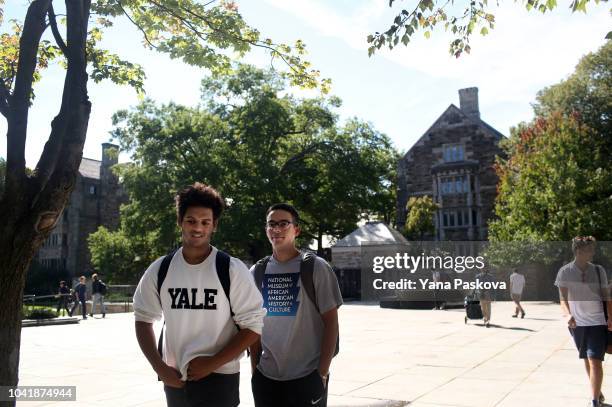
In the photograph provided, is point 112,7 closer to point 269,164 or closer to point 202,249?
point 202,249

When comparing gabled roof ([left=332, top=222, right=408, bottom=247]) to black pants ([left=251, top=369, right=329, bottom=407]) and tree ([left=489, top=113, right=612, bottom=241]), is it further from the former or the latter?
black pants ([left=251, top=369, right=329, bottom=407])

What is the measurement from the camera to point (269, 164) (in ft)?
107

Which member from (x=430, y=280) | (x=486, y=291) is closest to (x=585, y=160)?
(x=430, y=280)

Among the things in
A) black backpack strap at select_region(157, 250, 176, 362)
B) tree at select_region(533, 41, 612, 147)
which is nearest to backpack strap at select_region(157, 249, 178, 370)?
black backpack strap at select_region(157, 250, 176, 362)

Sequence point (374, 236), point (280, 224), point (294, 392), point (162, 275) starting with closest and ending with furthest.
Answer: point (162, 275)
point (294, 392)
point (280, 224)
point (374, 236)

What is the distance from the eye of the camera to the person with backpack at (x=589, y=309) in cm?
565

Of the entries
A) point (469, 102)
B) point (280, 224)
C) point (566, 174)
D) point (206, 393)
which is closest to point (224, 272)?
point (206, 393)

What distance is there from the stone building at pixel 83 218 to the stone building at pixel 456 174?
25.5 meters

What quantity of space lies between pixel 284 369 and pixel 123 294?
1159 inches

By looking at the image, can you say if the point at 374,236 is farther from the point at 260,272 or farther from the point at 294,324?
the point at 294,324

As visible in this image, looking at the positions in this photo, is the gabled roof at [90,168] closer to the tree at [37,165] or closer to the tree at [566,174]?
the tree at [566,174]

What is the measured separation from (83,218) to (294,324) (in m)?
49.9

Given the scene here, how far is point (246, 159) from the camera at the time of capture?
109 ft

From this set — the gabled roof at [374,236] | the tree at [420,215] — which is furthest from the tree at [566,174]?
the gabled roof at [374,236]
